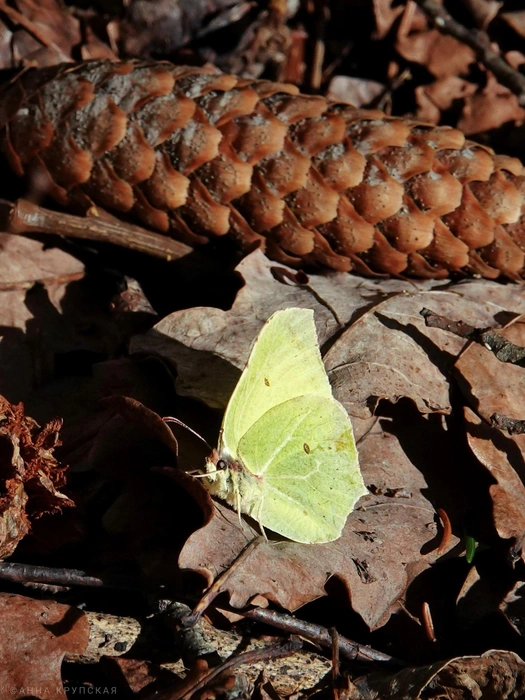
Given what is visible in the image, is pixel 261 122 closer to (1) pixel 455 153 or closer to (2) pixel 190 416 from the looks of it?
(1) pixel 455 153

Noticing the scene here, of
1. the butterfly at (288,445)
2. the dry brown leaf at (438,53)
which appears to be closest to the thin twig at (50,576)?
the butterfly at (288,445)

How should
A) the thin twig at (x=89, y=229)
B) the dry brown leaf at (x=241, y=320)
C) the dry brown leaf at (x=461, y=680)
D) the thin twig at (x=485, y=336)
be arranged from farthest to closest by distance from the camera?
1. the thin twig at (x=89, y=229)
2. the thin twig at (x=485, y=336)
3. the dry brown leaf at (x=241, y=320)
4. the dry brown leaf at (x=461, y=680)

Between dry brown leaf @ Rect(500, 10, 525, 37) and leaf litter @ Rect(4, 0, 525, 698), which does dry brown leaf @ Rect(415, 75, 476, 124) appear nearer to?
dry brown leaf @ Rect(500, 10, 525, 37)

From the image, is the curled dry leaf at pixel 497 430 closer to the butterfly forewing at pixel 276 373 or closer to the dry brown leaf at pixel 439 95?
the butterfly forewing at pixel 276 373

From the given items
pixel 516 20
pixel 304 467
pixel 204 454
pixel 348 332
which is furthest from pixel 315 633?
pixel 516 20

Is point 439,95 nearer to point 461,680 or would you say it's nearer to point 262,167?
point 262,167

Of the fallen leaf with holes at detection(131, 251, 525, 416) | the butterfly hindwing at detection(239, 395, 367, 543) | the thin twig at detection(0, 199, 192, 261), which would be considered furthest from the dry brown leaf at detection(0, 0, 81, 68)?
the butterfly hindwing at detection(239, 395, 367, 543)
